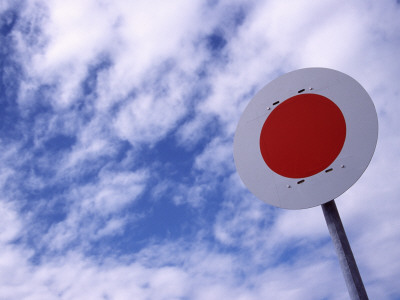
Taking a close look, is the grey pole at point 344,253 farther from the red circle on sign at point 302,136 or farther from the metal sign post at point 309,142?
the red circle on sign at point 302,136

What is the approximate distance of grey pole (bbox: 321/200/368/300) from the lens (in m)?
1.72

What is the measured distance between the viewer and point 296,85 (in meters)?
2.25

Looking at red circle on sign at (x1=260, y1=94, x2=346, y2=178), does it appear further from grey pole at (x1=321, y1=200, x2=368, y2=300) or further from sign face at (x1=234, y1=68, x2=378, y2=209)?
grey pole at (x1=321, y1=200, x2=368, y2=300)

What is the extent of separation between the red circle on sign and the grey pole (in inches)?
10.0

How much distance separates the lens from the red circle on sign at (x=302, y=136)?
2051mm

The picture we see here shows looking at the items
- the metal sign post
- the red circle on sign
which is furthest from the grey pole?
the red circle on sign

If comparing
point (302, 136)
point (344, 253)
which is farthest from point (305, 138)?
point (344, 253)

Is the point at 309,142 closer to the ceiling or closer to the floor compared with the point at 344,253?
closer to the ceiling

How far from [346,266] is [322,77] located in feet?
3.83

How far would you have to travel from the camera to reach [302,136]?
84.6 inches

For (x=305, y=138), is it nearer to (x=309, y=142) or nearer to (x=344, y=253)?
(x=309, y=142)

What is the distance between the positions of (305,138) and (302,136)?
24 millimetres

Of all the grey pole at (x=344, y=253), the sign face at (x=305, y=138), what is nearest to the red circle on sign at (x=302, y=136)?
the sign face at (x=305, y=138)

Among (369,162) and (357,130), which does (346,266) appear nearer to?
(369,162)
